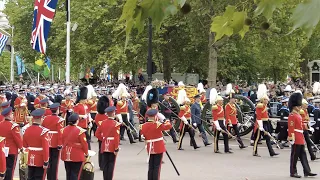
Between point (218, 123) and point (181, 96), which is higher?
point (181, 96)

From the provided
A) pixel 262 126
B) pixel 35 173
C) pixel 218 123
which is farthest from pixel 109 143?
pixel 218 123

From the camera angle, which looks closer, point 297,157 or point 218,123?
point 297,157

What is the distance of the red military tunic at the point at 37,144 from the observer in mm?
8406

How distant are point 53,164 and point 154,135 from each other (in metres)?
2.08

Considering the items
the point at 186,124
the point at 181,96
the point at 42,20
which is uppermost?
the point at 42,20

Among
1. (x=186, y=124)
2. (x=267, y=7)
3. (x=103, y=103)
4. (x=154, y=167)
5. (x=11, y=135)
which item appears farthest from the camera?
(x=186, y=124)

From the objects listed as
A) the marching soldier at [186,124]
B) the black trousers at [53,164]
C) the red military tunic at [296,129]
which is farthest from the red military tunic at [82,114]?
the red military tunic at [296,129]

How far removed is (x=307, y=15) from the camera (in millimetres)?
2174

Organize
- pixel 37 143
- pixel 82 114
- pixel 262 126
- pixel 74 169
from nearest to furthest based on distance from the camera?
pixel 37 143
pixel 74 169
pixel 82 114
pixel 262 126

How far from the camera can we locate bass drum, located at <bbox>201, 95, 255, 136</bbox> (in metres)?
18.0

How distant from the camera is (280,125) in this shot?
53.4 feet

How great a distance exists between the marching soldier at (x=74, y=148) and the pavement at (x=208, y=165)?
2.08 meters

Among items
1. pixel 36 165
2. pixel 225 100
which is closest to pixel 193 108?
pixel 225 100

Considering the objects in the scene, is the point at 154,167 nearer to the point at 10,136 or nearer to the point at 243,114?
the point at 10,136
